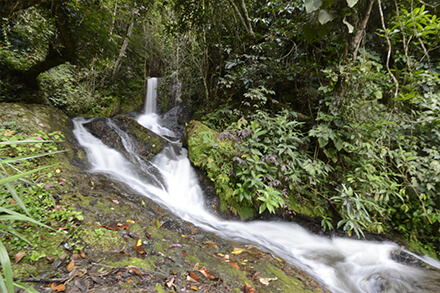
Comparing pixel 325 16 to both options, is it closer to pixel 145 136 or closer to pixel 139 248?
pixel 139 248

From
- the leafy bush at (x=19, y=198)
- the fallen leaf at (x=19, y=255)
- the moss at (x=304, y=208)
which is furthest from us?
Result: the moss at (x=304, y=208)

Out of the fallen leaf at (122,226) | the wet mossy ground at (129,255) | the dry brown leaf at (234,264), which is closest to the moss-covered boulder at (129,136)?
the wet mossy ground at (129,255)

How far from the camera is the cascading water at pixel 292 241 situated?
123 inches

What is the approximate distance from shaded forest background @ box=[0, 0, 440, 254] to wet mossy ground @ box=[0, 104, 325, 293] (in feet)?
3.63

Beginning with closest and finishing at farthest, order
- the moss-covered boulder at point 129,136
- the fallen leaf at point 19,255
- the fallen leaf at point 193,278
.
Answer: the fallen leaf at point 19,255
the fallen leaf at point 193,278
the moss-covered boulder at point 129,136

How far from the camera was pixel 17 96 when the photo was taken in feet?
16.0

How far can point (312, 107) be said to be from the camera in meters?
5.35

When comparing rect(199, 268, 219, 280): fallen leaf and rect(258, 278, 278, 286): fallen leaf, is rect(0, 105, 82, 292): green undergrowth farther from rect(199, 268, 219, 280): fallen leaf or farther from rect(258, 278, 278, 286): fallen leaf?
rect(258, 278, 278, 286): fallen leaf

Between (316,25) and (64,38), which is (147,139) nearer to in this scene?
(64,38)

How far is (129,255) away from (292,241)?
3.42 meters

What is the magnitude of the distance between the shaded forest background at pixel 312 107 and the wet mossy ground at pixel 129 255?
111 centimetres

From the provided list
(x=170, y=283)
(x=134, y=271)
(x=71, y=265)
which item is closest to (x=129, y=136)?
(x=71, y=265)

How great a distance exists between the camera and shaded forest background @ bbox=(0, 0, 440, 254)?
3549mm

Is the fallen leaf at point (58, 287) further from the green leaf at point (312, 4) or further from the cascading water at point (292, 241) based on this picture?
the green leaf at point (312, 4)
